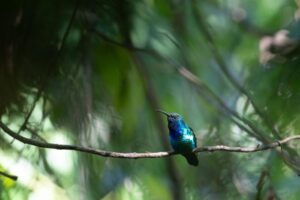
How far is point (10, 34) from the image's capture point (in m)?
2.22

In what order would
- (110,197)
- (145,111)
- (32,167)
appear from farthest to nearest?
1. (145,111)
2. (110,197)
3. (32,167)

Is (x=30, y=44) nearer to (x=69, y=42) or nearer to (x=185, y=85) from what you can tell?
(x=69, y=42)

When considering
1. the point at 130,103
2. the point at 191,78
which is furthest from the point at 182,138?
the point at 191,78

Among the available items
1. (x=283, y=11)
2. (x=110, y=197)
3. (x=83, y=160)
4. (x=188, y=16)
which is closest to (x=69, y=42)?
(x=83, y=160)

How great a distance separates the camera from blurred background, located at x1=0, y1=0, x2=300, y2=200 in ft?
6.98

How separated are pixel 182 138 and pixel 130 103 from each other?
0.42 metres

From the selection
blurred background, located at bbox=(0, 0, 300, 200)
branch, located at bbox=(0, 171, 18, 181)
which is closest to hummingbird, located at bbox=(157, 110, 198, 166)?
blurred background, located at bbox=(0, 0, 300, 200)

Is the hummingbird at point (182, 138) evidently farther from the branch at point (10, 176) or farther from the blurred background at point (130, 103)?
the branch at point (10, 176)

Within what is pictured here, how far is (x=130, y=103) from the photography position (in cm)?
261

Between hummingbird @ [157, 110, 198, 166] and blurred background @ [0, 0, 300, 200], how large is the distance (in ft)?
0.56

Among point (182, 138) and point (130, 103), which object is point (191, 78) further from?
point (182, 138)

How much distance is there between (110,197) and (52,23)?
2.44ft

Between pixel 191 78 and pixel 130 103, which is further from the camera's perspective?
pixel 191 78

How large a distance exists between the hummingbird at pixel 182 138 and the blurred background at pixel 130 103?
0.17 meters
